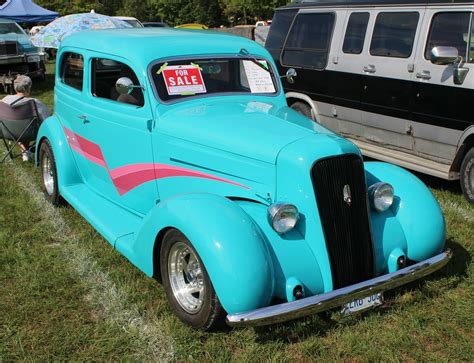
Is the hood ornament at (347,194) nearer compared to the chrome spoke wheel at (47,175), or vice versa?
the hood ornament at (347,194)

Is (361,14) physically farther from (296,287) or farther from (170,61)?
(296,287)

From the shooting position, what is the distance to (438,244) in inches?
141

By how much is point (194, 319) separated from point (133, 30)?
9.93 feet

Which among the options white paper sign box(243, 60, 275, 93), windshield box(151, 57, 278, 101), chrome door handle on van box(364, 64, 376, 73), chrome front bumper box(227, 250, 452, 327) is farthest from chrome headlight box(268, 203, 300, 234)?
chrome door handle on van box(364, 64, 376, 73)

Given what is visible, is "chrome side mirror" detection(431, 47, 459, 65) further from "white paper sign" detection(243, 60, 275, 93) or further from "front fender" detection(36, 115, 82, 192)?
"front fender" detection(36, 115, 82, 192)

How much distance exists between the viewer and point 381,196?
352 cm

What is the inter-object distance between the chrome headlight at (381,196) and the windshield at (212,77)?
4.81 feet

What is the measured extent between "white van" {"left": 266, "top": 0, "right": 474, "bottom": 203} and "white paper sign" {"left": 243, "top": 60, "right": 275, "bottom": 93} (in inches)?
78.0

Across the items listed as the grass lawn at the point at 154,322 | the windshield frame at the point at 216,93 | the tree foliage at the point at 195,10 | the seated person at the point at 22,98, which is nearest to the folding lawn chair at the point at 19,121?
the seated person at the point at 22,98

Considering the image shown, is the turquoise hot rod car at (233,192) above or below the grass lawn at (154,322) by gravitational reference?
above

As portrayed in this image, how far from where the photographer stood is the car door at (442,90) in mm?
5496

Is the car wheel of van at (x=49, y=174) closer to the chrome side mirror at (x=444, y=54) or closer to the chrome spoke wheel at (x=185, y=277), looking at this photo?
the chrome spoke wheel at (x=185, y=277)

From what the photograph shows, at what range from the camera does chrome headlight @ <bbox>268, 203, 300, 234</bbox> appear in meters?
3.04

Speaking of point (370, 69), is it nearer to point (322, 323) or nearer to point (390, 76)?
point (390, 76)
